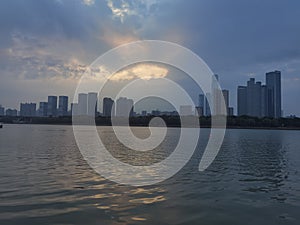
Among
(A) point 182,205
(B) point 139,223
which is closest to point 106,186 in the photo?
(A) point 182,205

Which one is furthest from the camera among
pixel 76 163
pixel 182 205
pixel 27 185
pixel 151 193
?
pixel 76 163

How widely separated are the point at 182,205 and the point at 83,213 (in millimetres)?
3564

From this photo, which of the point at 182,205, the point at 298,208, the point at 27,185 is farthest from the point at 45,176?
the point at 298,208

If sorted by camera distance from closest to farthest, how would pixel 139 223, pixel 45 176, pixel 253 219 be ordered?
pixel 139 223 → pixel 253 219 → pixel 45 176

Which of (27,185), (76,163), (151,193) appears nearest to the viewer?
(151,193)

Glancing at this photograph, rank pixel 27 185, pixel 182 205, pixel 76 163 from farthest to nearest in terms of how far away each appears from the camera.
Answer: pixel 76 163
pixel 27 185
pixel 182 205

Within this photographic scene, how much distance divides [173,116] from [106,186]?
506 feet

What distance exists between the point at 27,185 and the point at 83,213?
215 inches

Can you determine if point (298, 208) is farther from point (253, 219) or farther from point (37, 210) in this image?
point (37, 210)

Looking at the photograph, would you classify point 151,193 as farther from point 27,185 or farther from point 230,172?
point 230,172

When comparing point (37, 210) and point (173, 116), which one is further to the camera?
point (173, 116)

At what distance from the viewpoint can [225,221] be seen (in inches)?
373

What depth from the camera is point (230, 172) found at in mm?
19750

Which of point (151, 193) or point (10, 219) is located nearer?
point (10, 219)
